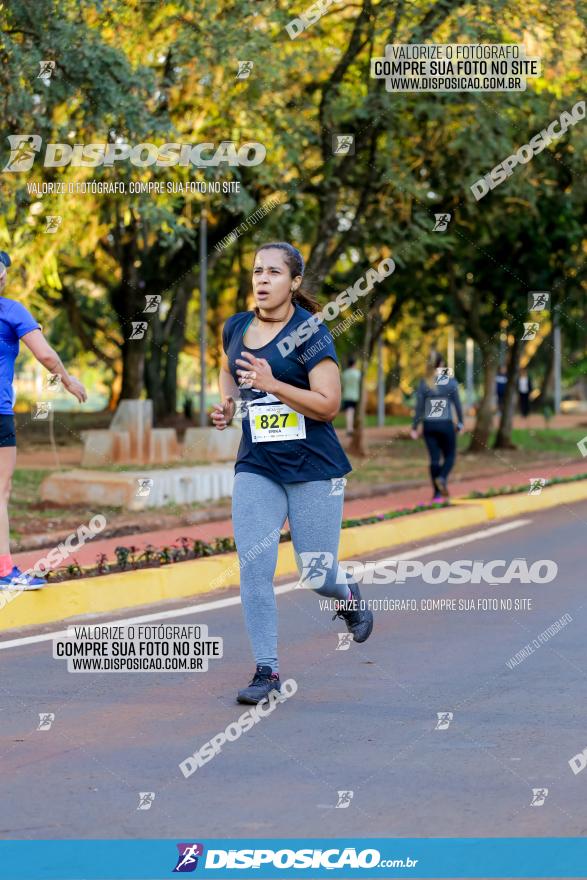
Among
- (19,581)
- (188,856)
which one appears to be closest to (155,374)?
(19,581)

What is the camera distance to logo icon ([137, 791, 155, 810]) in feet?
17.0

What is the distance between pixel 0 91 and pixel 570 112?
937cm

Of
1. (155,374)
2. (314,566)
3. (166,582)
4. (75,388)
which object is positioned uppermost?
(75,388)

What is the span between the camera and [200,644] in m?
8.36

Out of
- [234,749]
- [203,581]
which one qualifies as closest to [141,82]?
[203,581]

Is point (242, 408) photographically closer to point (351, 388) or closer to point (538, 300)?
point (538, 300)

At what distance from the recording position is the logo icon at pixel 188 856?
15.1 ft

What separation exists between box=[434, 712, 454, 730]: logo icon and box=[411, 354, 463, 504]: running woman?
10038 millimetres

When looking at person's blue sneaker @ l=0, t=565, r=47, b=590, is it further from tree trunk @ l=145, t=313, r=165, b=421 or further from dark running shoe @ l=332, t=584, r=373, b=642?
tree trunk @ l=145, t=313, r=165, b=421

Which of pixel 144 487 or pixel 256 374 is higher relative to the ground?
pixel 256 374

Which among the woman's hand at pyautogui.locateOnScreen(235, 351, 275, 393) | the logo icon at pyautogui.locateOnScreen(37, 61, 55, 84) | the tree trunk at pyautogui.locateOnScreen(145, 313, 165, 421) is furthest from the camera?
the tree trunk at pyautogui.locateOnScreen(145, 313, 165, 421)

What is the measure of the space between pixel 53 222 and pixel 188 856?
12045 millimetres

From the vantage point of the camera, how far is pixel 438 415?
16.9 m

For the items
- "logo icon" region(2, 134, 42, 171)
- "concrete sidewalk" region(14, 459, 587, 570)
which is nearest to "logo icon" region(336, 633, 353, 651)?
"concrete sidewalk" region(14, 459, 587, 570)
